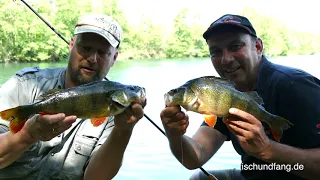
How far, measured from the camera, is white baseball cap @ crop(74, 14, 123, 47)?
3.33 metres

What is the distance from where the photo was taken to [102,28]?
3.36m

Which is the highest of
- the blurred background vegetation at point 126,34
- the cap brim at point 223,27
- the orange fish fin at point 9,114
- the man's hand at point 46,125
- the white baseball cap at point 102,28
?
the white baseball cap at point 102,28

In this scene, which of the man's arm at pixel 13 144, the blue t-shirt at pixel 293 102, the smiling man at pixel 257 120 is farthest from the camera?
the blue t-shirt at pixel 293 102

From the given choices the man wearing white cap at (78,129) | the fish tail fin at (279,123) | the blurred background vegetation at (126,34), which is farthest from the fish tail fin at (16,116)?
the blurred background vegetation at (126,34)

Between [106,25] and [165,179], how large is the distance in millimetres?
4288

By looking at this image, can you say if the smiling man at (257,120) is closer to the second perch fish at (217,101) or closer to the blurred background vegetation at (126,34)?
the second perch fish at (217,101)

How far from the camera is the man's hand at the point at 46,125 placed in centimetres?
250

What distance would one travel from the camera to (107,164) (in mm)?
3041

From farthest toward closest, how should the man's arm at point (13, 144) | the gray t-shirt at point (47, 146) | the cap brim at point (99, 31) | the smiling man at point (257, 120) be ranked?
the cap brim at point (99, 31), the gray t-shirt at point (47, 146), the smiling man at point (257, 120), the man's arm at point (13, 144)

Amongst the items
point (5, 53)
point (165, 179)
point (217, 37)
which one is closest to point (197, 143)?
point (217, 37)

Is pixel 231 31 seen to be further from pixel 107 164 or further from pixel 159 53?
pixel 159 53

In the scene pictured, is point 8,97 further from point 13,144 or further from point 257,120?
point 257,120

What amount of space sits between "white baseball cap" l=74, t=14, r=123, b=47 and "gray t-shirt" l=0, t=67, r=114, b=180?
54cm

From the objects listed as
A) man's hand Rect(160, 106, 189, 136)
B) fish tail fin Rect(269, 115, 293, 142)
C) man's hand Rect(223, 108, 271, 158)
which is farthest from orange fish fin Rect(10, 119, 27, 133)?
fish tail fin Rect(269, 115, 293, 142)
